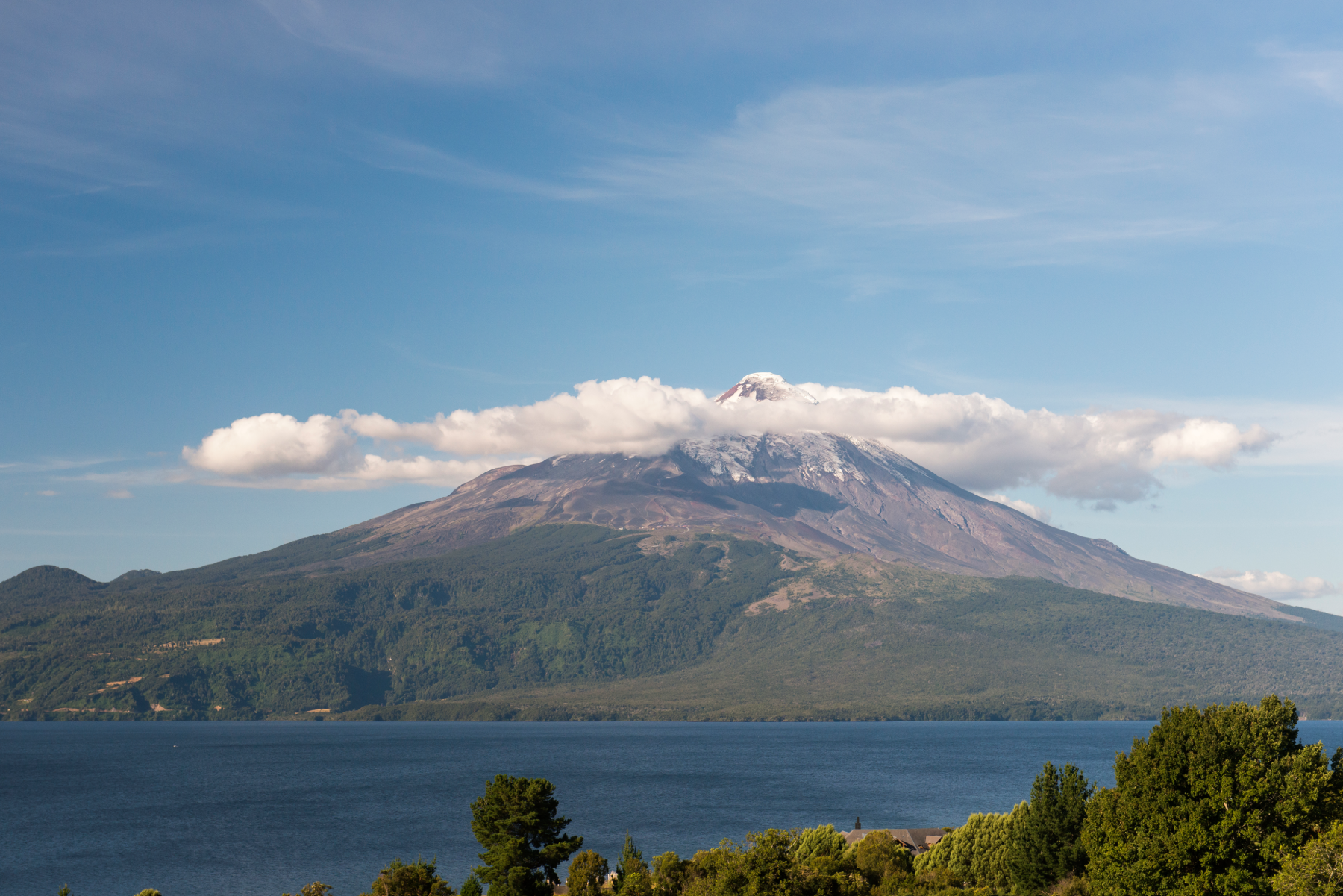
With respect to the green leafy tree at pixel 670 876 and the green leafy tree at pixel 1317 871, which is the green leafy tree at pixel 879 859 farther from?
the green leafy tree at pixel 1317 871

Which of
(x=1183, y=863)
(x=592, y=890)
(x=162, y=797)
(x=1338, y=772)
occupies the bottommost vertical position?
(x=162, y=797)

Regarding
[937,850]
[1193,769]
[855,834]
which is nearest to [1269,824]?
[1193,769]

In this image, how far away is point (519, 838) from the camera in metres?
61.9

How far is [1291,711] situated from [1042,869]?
59.5 ft

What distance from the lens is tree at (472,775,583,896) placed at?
60.7m

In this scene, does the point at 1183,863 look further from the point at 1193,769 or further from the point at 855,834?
the point at 855,834

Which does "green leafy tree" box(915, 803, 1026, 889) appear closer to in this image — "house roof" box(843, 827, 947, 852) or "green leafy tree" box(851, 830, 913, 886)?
"green leafy tree" box(851, 830, 913, 886)

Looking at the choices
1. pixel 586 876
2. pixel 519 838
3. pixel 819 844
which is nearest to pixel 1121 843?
pixel 819 844

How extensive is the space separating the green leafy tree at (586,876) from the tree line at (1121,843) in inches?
5.4

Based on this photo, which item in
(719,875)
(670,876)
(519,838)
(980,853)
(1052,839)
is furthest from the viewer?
(980,853)

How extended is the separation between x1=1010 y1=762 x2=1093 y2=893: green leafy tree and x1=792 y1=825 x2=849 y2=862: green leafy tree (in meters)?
11.4

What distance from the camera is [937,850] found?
73.2 meters

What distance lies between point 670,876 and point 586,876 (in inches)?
270

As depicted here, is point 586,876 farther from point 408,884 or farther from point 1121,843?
point 1121,843
